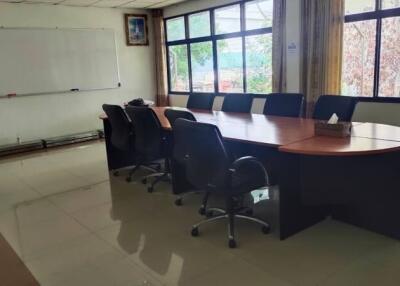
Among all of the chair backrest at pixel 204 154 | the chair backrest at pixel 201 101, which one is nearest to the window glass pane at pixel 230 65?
the chair backrest at pixel 201 101

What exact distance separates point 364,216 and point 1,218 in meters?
3.29

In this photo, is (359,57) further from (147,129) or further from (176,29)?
(176,29)

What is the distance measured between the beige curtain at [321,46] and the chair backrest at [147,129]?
2634 millimetres

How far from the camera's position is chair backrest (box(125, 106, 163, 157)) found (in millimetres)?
3873

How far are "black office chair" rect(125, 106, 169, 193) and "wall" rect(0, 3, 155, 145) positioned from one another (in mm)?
3527

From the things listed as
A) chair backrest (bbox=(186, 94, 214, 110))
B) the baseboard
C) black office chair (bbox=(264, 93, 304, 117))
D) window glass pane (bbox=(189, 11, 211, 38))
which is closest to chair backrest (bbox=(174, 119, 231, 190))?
black office chair (bbox=(264, 93, 304, 117))

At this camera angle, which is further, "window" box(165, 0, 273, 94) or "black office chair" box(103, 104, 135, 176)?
"window" box(165, 0, 273, 94)

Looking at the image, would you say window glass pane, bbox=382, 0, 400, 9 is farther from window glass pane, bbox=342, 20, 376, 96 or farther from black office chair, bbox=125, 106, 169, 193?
black office chair, bbox=125, 106, 169, 193

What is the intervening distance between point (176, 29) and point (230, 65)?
172 cm

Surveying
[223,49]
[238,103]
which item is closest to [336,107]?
[238,103]

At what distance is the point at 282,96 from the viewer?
427cm

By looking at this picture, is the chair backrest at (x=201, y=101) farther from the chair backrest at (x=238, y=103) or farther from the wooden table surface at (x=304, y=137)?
the wooden table surface at (x=304, y=137)

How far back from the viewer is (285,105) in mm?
4219

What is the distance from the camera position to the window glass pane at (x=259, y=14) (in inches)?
239
